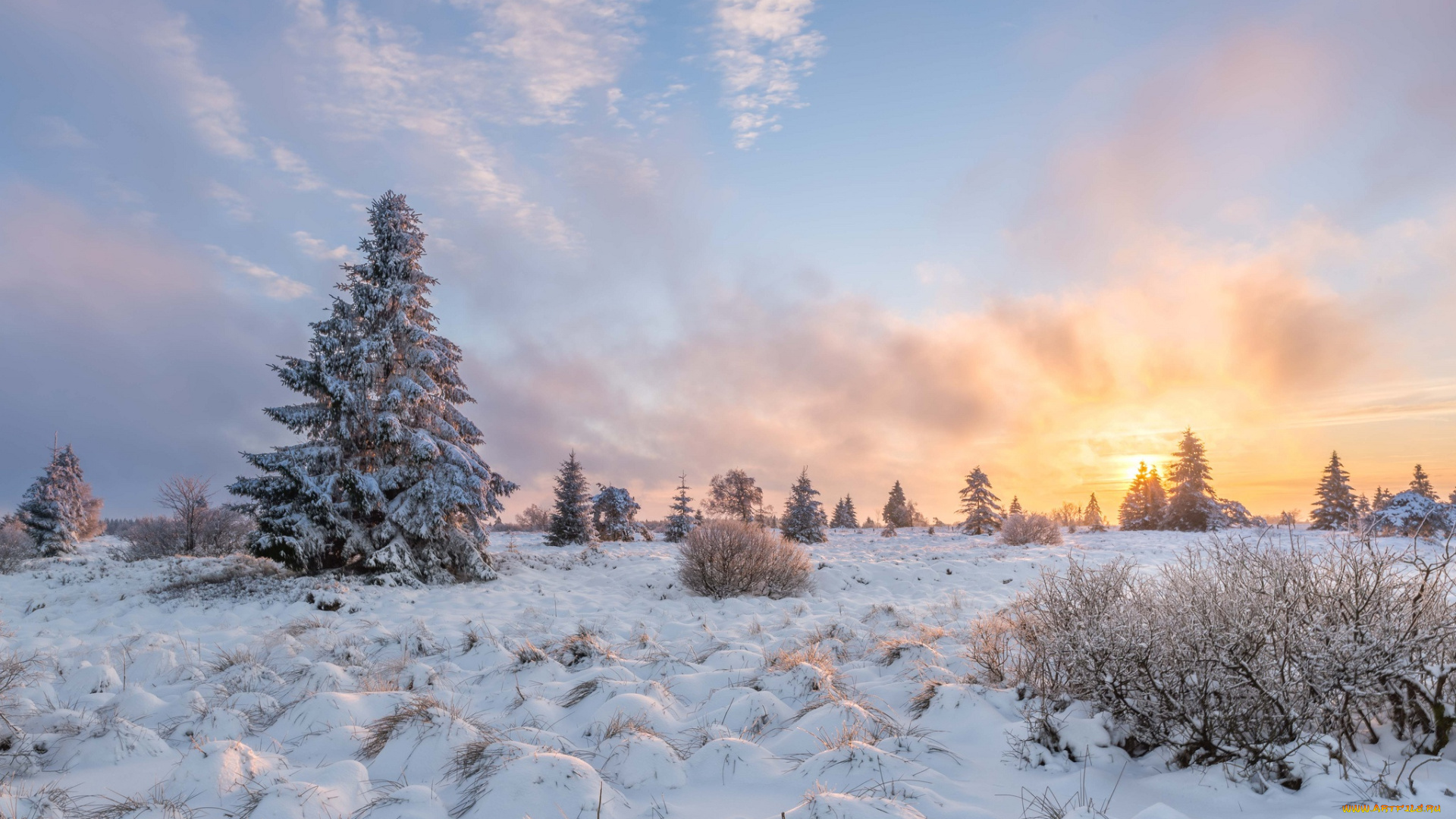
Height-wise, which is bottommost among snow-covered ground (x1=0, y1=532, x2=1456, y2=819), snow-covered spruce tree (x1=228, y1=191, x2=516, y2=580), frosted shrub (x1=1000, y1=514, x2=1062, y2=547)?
snow-covered ground (x1=0, y1=532, x2=1456, y2=819)

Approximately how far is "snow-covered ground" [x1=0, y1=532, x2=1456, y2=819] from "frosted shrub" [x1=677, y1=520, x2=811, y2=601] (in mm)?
1779

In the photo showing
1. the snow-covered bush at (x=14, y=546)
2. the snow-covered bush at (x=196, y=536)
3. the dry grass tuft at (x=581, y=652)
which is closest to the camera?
the dry grass tuft at (x=581, y=652)

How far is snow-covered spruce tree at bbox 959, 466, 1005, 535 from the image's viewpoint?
33312 millimetres

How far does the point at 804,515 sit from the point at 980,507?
10679mm

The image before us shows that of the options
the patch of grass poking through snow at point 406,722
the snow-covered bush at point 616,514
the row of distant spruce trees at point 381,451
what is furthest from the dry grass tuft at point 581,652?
the snow-covered bush at point 616,514

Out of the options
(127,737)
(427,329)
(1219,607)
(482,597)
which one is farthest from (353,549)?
(1219,607)

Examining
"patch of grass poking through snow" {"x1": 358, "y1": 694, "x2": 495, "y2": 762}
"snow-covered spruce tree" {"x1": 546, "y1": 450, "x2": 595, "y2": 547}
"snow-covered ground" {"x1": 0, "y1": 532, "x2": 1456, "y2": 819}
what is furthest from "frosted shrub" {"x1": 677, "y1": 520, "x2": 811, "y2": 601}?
"snow-covered spruce tree" {"x1": 546, "y1": 450, "x2": 595, "y2": 547}

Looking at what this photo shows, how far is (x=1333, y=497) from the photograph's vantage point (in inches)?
1127

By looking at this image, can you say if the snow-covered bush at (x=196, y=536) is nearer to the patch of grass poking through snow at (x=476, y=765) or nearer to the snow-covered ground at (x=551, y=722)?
the snow-covered ground at (x=551, y=722)

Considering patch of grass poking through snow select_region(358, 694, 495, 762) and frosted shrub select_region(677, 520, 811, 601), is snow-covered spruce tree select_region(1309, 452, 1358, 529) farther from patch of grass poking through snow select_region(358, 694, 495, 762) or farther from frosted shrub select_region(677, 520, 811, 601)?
patch of grass poking through snow select_region(358, 694, 495, 762)

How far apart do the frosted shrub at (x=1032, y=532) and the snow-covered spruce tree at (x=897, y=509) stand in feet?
56.6

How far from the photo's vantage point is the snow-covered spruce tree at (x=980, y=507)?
33.3m

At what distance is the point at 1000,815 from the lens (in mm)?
2963

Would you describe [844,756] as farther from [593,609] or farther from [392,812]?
[593,609]
